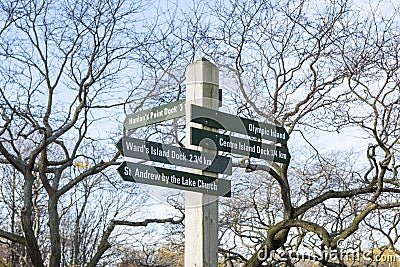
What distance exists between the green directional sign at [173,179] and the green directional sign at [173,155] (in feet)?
0.19

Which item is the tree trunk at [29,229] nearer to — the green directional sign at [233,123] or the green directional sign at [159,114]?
the green directional sign at [159,114]

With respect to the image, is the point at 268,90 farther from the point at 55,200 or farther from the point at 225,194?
the point at 225,194

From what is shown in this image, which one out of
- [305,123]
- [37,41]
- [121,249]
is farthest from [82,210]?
[305,123]

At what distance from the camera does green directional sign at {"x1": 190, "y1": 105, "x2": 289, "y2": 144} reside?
345 centimetres

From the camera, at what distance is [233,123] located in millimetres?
3564

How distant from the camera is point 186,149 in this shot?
3326mm

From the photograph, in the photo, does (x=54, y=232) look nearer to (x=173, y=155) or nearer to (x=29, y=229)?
(x=29, y=229)

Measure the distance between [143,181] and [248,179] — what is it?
72.2 inches

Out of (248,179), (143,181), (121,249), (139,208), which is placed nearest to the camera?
(143,181)

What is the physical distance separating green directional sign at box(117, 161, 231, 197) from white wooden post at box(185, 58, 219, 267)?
0.06 metres

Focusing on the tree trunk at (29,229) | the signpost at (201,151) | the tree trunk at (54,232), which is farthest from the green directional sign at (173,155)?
the tree trunk at (54,232)

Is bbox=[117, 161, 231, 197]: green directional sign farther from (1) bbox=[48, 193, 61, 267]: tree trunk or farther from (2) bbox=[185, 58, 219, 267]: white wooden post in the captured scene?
(1) bbox=[48, 193, 61, 267]: tree trunk

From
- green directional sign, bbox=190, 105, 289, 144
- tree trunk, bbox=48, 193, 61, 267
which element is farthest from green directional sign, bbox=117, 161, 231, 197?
tree trunk, bbox=48, 193, 61, 267

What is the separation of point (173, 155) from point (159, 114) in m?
0.32
